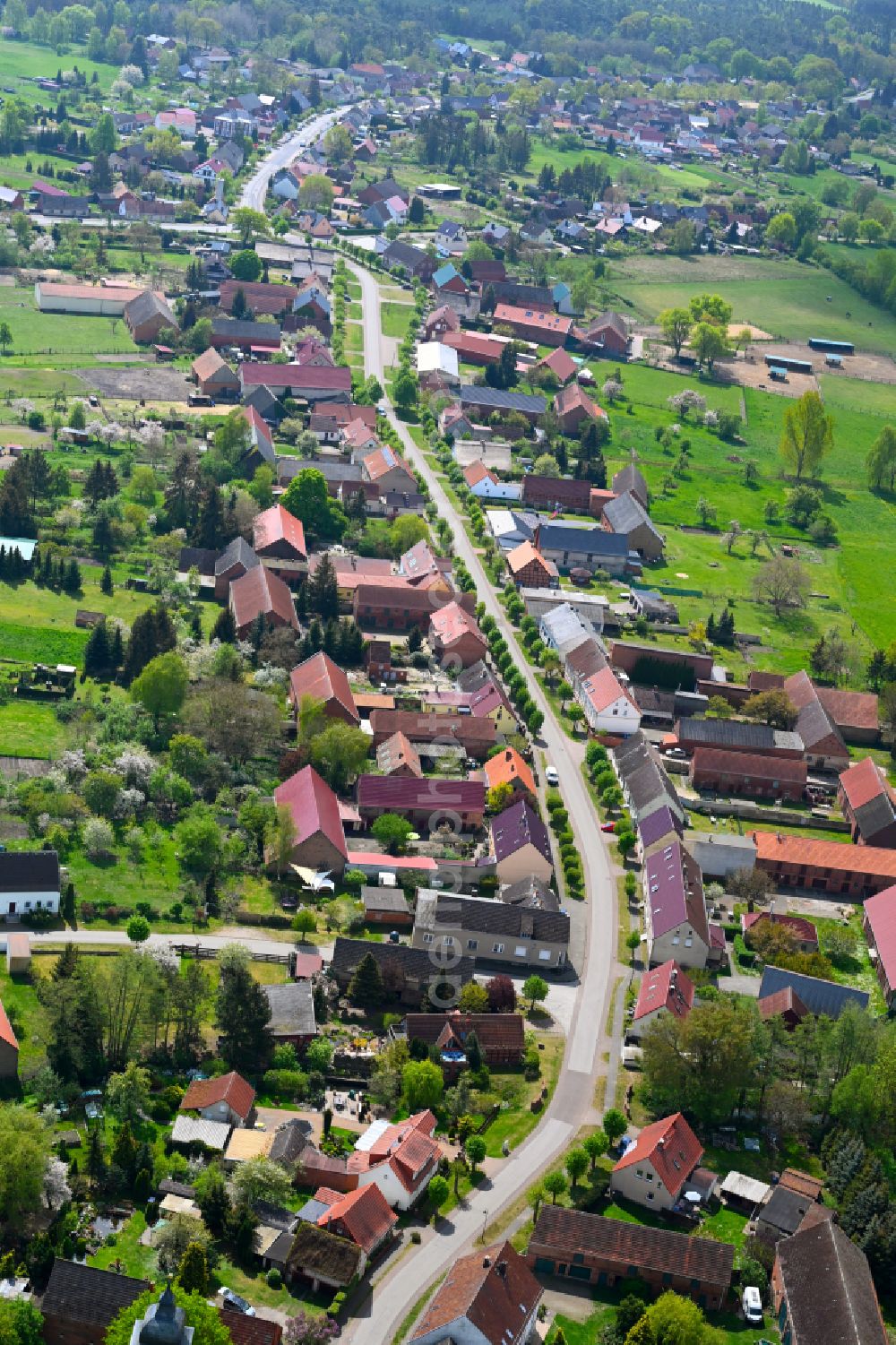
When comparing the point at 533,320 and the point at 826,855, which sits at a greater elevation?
the point at 826,855

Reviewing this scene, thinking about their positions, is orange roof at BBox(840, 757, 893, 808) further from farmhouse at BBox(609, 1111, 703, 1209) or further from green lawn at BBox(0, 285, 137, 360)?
green lawn at BBox(0, 285, 137, 360)

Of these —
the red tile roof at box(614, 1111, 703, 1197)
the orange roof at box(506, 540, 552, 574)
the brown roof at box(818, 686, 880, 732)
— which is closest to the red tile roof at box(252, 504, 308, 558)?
the orange roof at box(506, 540, 552, 574)

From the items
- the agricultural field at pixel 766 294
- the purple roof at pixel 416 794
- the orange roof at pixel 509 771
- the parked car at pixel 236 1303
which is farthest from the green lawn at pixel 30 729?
the agricultural field at pixel 766 294

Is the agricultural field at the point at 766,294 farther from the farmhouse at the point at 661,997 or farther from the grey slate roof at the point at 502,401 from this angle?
the farmhouse at the point at 661,997

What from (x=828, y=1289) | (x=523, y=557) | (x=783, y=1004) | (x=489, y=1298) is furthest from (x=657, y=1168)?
(x=523, y=557)

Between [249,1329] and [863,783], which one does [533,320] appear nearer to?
[863,783]

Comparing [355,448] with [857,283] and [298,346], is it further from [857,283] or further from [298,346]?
[857,283]
